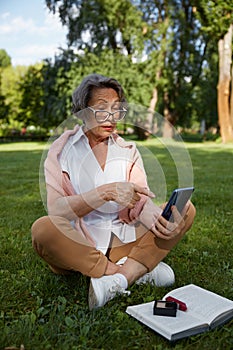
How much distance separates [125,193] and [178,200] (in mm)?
257

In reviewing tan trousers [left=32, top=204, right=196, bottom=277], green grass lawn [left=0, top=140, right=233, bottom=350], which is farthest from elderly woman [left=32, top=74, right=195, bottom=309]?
green grass lawn [left=0, top=140, right=233, bottom=350]

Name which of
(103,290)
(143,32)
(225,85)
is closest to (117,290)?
(103,290)

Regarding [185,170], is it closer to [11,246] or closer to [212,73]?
[11,246]

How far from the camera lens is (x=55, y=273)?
7.93 ft

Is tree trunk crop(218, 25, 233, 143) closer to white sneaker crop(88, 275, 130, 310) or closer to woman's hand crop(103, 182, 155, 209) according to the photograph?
woman's hand crop(103, 182, 155, 209)

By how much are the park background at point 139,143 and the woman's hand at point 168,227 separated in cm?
29

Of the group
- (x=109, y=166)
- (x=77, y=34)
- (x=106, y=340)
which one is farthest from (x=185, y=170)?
(x=77, y=34)

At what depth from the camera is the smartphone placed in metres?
2.01

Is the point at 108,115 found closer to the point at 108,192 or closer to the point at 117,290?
the point at 108,192

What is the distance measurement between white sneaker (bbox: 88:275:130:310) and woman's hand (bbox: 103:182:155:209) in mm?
380

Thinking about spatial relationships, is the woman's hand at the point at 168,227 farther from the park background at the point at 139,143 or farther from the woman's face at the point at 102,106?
the woman's face at the point at 102,106

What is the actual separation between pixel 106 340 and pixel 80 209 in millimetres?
648

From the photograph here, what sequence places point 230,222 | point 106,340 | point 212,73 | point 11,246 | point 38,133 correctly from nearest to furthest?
point 106,340 → point 11,246 → point 230,222 → point 212,73 → point 38,133

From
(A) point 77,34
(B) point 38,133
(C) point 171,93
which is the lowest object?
(B) point 38,133
